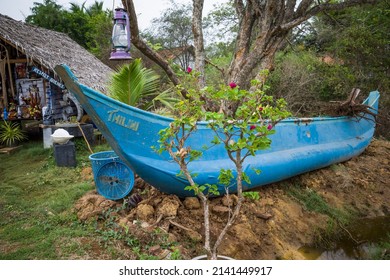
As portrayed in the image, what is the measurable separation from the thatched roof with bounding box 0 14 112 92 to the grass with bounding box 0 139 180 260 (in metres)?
2.72

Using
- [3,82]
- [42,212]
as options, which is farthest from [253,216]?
[3,82]

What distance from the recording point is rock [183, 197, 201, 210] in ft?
10.3

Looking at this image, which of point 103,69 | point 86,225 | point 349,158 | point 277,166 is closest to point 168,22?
point 103,69

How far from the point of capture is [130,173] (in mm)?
3305

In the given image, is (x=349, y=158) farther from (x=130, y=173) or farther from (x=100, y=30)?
(x=100, y=30)

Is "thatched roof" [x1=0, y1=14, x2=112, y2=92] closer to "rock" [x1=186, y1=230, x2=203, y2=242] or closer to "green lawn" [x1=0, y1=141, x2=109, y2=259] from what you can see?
"green lawn" [x1=0, y1=141, x2=109, y2=259]

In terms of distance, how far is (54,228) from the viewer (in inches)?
112

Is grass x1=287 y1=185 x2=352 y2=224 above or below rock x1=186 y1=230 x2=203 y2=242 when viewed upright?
below

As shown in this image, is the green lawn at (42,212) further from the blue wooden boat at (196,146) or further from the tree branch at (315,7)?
the tree branch at (315,7)

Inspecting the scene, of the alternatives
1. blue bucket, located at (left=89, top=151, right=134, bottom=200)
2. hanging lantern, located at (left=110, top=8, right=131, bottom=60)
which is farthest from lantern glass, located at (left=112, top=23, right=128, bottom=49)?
blue bucket, located at (left=89, top=151, right=134, bottom=200)

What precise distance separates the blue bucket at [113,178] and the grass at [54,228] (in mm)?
332

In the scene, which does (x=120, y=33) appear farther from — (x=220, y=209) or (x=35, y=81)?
(x=35, y=81)

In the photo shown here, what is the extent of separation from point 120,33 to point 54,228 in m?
1.85

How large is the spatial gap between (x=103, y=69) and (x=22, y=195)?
217 inches
